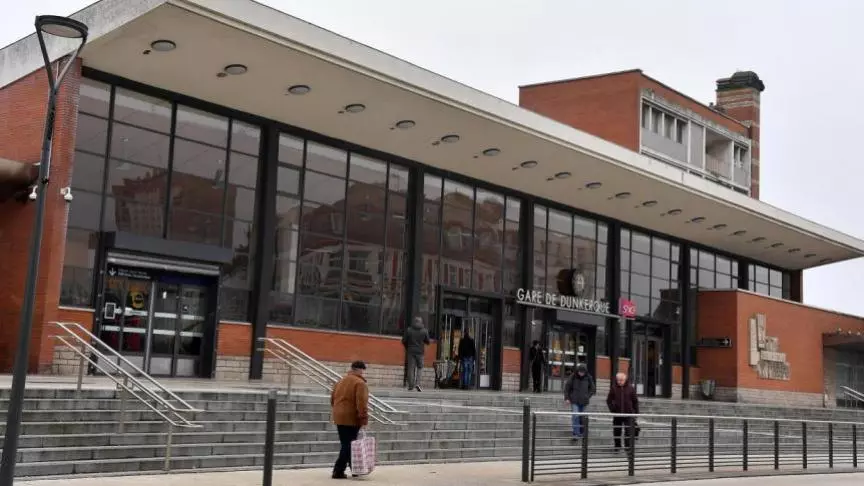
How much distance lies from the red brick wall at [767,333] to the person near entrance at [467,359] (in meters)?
13.9

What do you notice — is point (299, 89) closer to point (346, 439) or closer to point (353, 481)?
point (346, 439)

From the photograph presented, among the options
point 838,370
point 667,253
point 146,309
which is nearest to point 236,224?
point 146,309

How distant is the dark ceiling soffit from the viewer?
17.5 meters

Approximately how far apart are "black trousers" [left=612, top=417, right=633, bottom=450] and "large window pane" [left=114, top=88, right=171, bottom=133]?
1175cm

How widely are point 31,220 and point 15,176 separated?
918mm

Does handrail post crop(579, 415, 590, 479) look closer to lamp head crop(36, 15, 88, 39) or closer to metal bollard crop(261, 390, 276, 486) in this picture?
metal bollard crop(261, 390, 276, 486)

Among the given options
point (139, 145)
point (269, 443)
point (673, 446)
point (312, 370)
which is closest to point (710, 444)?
point (673, 446)

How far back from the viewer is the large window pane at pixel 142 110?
1955 cm

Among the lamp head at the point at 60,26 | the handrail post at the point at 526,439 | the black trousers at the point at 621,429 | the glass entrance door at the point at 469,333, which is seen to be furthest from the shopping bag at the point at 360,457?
the glass entrance door at the point at 469,333

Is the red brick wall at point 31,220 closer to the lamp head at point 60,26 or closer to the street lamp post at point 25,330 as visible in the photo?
the street lamp post at point 25,330

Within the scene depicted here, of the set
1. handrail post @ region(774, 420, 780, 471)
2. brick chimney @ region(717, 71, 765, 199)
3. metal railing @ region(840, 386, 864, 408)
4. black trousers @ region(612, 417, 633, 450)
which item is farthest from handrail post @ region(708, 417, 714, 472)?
brick chimney @ region(717, 71, 765, 199)

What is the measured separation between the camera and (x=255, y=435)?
13.5 metres

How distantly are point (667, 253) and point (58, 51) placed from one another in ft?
80.8

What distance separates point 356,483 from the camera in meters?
11.6
